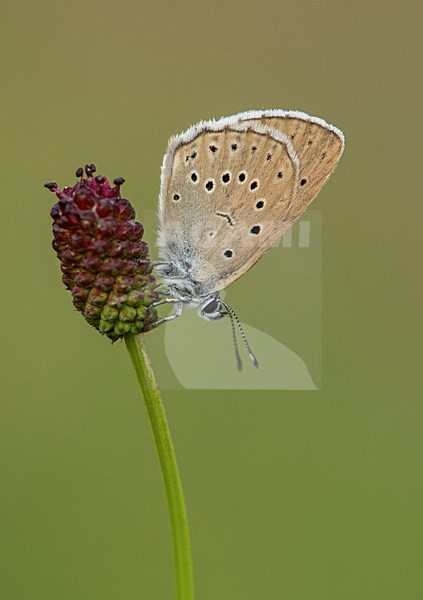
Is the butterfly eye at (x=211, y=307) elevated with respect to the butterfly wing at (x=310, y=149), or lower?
lower

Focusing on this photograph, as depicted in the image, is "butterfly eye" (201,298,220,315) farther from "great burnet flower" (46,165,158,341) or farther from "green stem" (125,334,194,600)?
"green stem" (125,334,194,600)

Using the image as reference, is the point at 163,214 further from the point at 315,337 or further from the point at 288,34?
the point at 288,34

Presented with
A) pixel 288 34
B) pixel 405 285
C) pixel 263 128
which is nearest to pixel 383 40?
pixel 288 34

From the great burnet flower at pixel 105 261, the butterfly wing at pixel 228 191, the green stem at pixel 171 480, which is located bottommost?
the green stem at pixel 171 480

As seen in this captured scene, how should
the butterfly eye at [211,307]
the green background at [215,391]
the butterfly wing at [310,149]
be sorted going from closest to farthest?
1. the butterfly wing at [310,149]
2. the butterfly eye at [211,307]
3. the green background at [215,391]

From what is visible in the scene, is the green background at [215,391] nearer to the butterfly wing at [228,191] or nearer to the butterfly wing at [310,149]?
the butterfly wing at [228,191]

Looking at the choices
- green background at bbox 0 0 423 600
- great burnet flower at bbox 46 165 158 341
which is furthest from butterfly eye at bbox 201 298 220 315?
great burnet flower at bbox 46 165 158 341

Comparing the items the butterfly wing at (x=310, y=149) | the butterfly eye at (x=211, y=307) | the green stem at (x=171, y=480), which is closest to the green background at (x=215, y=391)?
the butterfly eye at (x=211, y=307)
